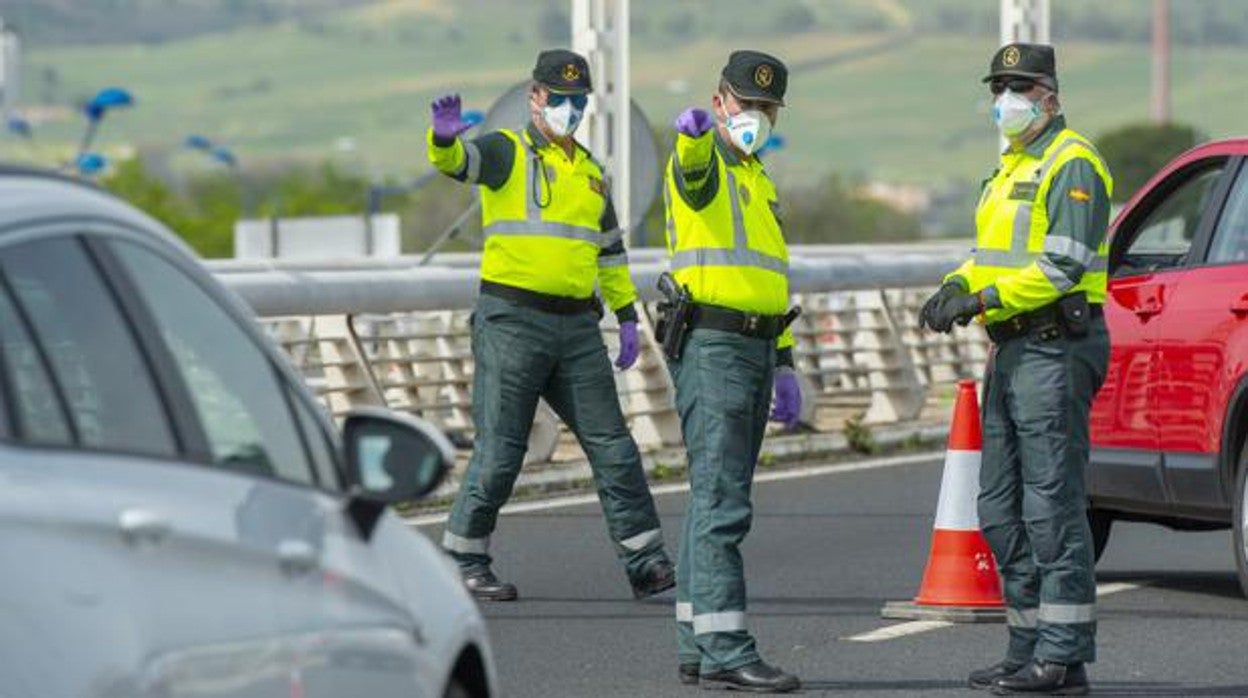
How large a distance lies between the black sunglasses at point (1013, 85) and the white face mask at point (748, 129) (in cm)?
73

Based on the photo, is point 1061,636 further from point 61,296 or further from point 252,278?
point 252,278

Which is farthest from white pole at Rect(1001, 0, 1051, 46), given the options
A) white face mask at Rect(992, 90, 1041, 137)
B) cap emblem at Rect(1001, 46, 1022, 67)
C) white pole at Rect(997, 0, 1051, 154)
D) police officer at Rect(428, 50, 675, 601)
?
white face mask at Rect(992, 90, 1041, 137)

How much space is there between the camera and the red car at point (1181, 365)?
12.2m

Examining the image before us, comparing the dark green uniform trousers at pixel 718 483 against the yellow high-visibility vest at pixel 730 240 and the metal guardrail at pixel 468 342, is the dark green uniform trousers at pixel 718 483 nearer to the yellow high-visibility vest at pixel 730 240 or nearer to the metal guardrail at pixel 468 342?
the yellow high-visibility vest at pixel 730 240

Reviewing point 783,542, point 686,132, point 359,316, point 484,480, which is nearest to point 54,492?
point 686,132

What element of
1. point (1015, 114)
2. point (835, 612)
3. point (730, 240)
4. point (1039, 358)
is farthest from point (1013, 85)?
point (835, 612)

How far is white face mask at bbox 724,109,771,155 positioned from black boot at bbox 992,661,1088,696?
166 cm

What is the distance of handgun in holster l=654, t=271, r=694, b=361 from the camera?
33.4 ft

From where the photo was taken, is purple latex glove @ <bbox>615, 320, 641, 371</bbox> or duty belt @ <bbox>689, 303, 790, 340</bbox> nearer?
duty belt @ <bbox>689, 303, 790, 340</bbox>

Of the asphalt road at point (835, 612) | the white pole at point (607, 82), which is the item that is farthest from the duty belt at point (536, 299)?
the white pole at point (607, 82)

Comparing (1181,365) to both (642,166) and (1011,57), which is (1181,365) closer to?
(1011,57)

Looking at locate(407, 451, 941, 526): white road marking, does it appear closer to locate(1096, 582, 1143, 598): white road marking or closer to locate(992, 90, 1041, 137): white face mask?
locate(1096, 582, 1143, 598): white road marking

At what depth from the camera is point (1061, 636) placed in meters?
10.1

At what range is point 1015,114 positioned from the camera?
33.6 feet
